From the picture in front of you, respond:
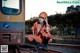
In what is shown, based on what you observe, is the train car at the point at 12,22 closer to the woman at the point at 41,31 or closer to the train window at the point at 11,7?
the train window at the point at 11,7

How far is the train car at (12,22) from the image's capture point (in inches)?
128

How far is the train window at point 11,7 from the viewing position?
3264 millimetres

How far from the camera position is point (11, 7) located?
3273 mm

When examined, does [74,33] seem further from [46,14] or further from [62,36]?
[46,14]

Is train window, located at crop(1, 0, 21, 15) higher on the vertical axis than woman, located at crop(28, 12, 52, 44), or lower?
higher

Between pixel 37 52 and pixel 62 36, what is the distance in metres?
0.47

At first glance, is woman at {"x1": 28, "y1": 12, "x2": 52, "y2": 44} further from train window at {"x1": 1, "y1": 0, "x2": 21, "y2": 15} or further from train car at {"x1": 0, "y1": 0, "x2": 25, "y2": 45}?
train window at {"x1": 1, "y1": 0, "x2": 21, "y2": 15}

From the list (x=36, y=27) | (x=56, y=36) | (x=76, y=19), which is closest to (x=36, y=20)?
(x=36, y=27)

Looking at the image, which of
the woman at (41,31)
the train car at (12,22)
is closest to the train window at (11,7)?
the train car at (12,22)

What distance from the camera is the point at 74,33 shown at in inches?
134

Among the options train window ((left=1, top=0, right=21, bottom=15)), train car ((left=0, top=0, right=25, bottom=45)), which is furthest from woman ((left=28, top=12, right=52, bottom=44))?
train window ((left=1, top=0, right=21, bottom=15))

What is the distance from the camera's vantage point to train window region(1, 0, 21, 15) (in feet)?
10.7

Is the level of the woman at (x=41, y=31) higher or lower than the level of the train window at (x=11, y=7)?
lower

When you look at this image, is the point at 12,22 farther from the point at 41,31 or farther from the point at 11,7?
the point at 41,31
